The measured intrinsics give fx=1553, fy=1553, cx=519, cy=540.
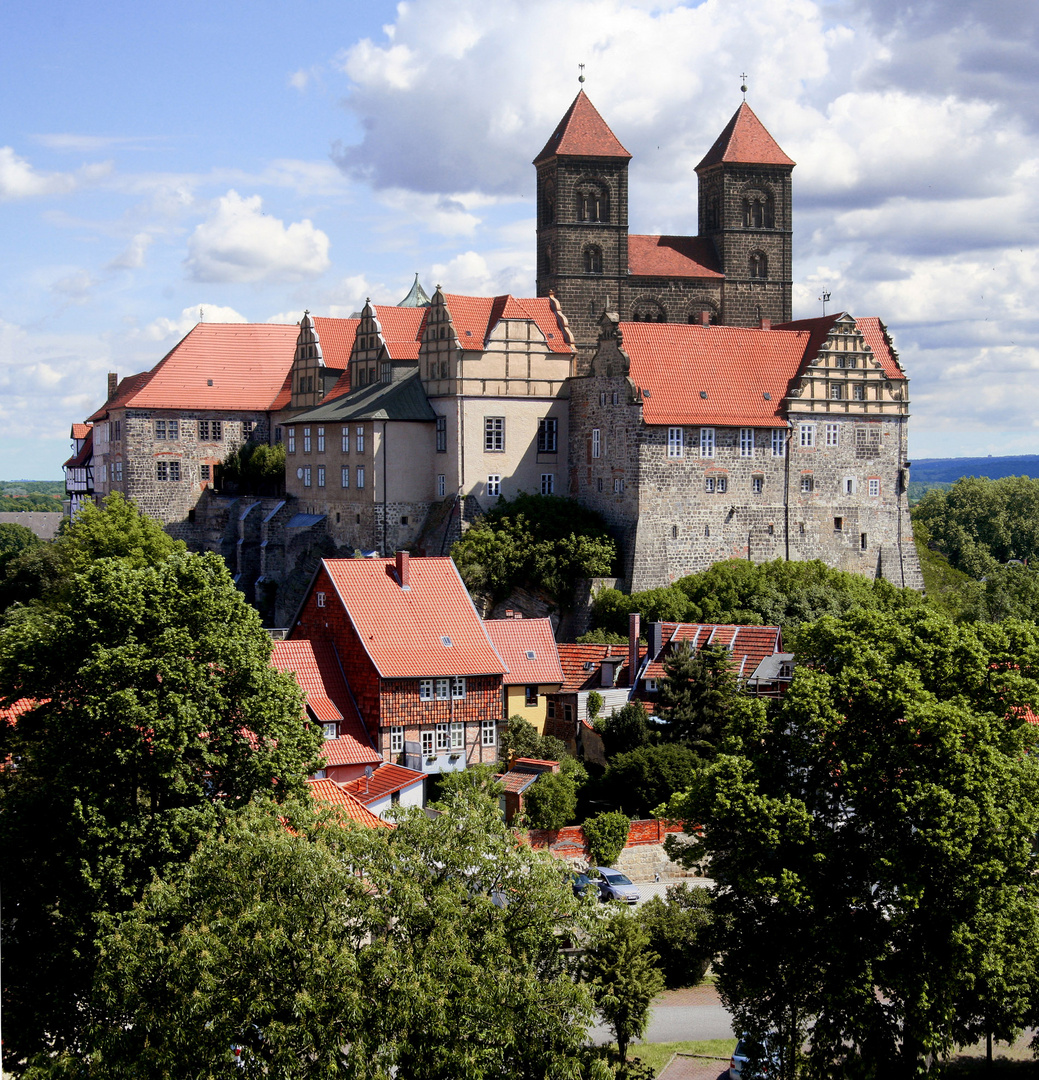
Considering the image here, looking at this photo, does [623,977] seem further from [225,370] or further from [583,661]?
[225,370]

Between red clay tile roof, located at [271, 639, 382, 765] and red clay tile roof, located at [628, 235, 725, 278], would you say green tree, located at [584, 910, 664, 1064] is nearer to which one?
red clay tile roof, located at [271, 639, 382, 765]

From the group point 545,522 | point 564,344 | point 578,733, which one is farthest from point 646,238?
point 578,733

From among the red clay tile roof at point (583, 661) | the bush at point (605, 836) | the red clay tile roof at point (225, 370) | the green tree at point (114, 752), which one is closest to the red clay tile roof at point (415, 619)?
the red clay tile roof at point (583, 661)

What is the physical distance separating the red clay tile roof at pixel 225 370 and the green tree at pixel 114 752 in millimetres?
50848

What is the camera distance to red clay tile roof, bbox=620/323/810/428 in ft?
195

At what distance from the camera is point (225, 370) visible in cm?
8006

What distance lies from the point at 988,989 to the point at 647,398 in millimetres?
35545

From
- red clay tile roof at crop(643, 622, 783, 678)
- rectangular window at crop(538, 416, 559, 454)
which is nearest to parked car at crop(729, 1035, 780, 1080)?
red clay tile roof at crop(643, 622, 783, 678)

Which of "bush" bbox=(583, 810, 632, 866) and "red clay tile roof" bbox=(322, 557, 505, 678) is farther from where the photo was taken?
"red clay tile roof" bbox=(322, 557, 505, 678)

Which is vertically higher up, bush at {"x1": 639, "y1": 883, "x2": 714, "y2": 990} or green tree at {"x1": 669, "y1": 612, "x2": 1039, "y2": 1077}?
green tree at {"x1": 669, "y1": 612, "x2": 1039, "y2": 1077}

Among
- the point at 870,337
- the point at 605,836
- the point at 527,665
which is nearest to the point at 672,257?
the point at 870,337

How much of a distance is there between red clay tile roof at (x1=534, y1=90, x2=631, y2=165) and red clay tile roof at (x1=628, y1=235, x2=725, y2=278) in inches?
177

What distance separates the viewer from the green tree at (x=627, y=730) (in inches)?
1761

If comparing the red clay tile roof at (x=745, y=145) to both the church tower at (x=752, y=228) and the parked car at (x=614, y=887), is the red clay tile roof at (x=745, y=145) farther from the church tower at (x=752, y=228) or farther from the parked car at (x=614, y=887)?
the parked car at (x=614, y=887)
